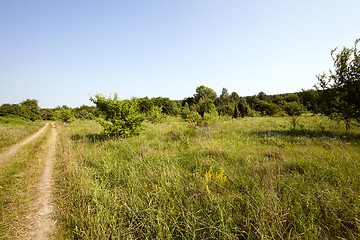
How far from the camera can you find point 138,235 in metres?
2.09

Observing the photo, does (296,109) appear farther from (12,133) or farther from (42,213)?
(12,133)

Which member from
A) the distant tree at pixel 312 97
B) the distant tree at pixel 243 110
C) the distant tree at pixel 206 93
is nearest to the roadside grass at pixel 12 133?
the distant tree at pixel 312 97

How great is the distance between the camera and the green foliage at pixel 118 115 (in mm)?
8078

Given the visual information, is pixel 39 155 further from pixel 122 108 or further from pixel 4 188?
pixel 122 108

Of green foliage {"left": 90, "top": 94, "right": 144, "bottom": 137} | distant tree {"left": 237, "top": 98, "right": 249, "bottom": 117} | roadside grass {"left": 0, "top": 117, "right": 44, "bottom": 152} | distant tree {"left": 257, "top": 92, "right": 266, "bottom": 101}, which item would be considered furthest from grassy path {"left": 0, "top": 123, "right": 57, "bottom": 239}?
distant tree {"left": 257, "top": 92, "right": 266, "bottom": 101}

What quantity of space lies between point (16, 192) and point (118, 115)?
538 centimetres

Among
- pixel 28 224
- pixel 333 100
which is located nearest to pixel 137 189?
pixel 28 224

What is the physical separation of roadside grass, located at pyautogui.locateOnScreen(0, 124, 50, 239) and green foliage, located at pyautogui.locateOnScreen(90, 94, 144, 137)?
3395 millimetres

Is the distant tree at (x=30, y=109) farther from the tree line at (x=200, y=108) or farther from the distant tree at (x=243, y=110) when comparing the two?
the distant tree at (x=243, y=110)

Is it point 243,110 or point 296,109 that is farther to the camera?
point 243,110

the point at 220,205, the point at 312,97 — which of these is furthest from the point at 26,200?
the point at 312,97

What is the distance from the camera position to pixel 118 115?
841 centimetres

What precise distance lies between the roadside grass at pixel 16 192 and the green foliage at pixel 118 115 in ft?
11.1

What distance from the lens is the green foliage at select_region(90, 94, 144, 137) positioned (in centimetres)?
808
